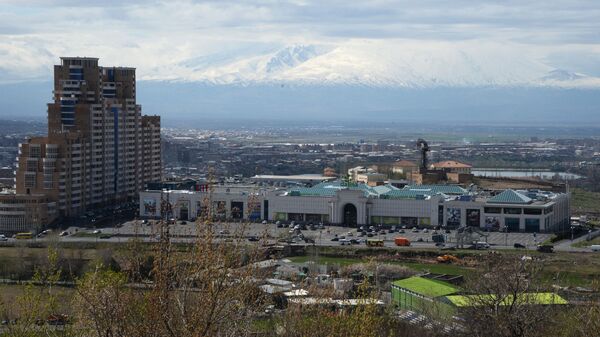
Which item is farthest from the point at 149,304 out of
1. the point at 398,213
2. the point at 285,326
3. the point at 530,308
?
the point at 398,213

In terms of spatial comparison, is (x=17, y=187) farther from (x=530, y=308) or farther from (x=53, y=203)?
(x=530, y=308)

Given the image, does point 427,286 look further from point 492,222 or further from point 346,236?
point 492,222

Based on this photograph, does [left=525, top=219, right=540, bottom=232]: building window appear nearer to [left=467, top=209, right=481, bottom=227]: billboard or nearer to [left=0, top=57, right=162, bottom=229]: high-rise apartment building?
[left=467, top=209, right=481, bottom=227]: billboard

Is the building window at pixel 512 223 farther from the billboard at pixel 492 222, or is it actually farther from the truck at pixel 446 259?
the truck at pixel 446 259

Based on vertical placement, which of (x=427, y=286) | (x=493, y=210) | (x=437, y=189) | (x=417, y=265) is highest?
(x=437, y=189)

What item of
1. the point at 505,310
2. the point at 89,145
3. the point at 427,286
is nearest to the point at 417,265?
the point at 427,286

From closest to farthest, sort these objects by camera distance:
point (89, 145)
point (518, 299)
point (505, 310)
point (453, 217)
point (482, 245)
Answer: point (505, 310), point (518, 299), point (482, 245), point (453, 217), point (89, 145)
